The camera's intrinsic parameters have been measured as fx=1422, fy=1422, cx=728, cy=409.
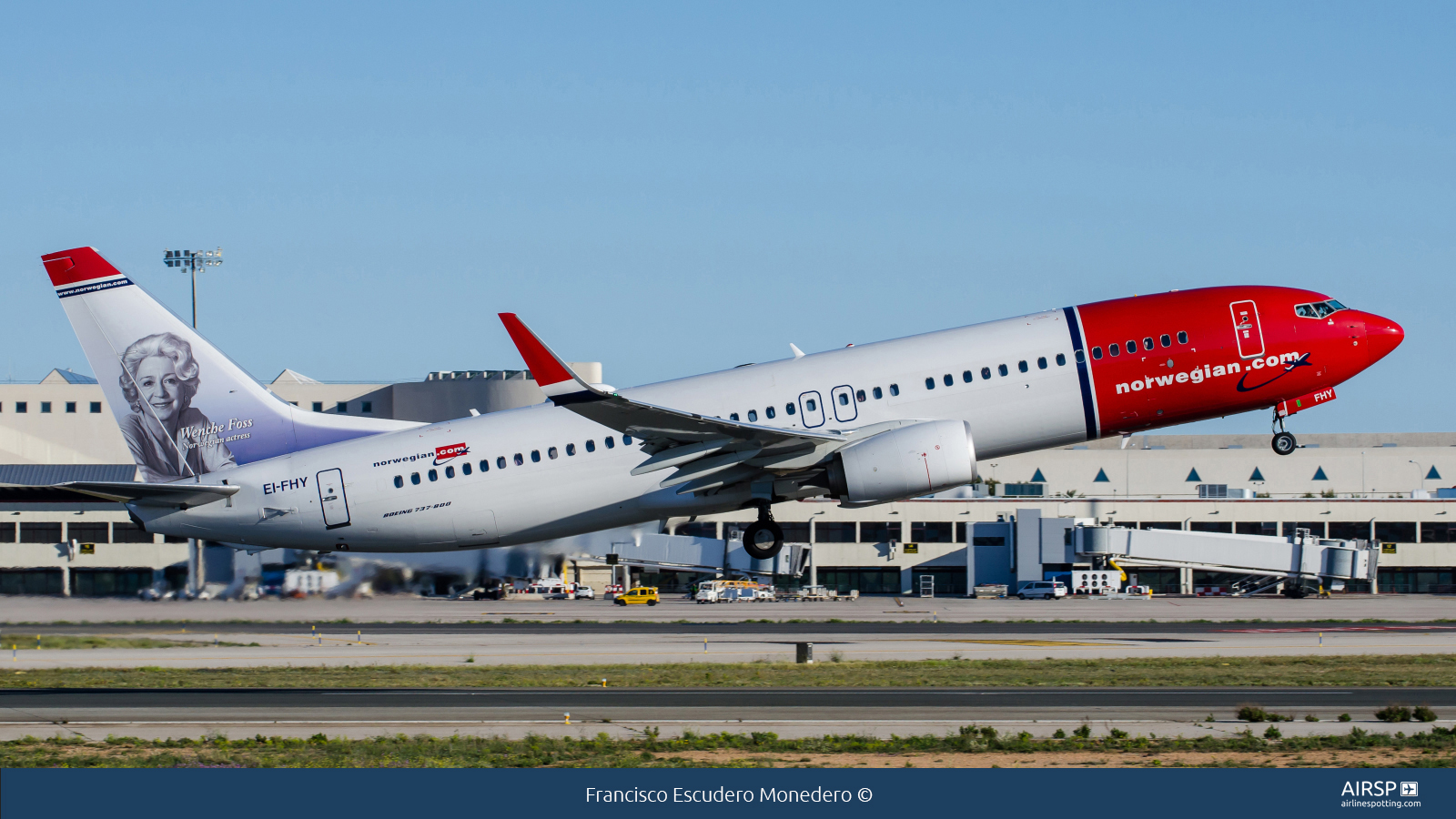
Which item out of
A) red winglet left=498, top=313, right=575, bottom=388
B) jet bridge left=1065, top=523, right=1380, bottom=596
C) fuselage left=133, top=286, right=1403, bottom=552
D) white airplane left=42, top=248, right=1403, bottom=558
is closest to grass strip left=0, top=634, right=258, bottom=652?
white airplane left=42, top=248, right=1403, bottom=558

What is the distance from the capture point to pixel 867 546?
3782 inches

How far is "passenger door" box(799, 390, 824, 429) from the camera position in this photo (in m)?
34.2

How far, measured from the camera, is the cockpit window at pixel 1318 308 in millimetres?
34875

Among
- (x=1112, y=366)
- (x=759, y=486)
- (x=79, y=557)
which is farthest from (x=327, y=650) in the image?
(x=1112, y=366)

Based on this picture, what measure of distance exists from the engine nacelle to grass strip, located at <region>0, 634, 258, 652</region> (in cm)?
3273

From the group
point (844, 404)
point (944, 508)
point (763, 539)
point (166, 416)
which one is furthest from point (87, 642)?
point (944, 508)

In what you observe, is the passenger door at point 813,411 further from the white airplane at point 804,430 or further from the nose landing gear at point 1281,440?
the nose landing gear at point 1281,440

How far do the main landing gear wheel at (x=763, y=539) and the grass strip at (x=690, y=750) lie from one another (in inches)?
326

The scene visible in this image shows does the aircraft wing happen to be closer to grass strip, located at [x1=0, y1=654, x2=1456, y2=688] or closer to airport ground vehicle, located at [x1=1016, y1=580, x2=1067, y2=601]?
grass strip, located at [x1=0, y1=654, x2=1456, y2=688]

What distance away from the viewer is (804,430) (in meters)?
34.2

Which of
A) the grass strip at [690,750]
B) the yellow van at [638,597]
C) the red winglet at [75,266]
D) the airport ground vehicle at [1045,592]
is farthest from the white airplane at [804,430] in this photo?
the airport ground vehicle at [1045,592]

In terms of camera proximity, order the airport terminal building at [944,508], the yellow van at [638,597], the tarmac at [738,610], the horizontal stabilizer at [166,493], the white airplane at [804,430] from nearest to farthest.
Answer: the white airplane at [804,430], the horizontal stabilizer at [166,493], the tarmac at [738,610], the airport terminal building at [944,508], the yellow van at [638,597]

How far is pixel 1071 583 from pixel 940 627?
2869cm

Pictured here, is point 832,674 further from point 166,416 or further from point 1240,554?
point 1240,554
